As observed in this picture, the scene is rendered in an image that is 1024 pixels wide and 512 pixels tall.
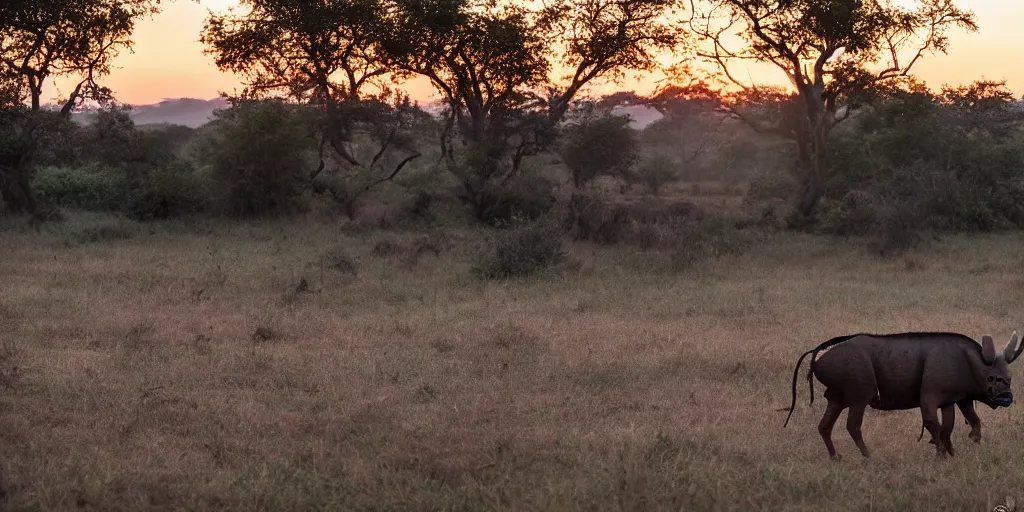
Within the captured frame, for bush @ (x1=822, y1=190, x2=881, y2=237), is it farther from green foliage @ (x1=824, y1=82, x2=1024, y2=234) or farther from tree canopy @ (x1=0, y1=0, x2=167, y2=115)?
tree canopy @ (x1=0, y1=0, x2=167, y2=115)

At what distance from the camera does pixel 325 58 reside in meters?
32.1

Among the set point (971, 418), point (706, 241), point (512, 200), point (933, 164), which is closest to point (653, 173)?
point (512, 200)

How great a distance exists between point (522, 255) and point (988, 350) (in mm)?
11062

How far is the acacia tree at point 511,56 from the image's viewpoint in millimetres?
29766

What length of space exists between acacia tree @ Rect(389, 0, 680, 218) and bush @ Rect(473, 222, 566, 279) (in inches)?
448

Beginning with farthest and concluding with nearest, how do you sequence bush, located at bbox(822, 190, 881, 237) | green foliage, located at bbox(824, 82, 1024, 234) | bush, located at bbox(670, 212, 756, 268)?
bush, located at bbox(822, 190, 881, 237) → green foliage, located at bbox(824, 82, 1024, 234) → bush, located at bbox(670, 212, 756, 268)

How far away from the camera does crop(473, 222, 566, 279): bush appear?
16453mm

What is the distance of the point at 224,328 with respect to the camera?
1129 cm

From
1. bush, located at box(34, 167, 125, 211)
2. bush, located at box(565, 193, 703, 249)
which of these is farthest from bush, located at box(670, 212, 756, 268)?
bush, located at box(34, 167, 125, 211)

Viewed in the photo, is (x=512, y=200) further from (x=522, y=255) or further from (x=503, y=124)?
(x=522, y=255)

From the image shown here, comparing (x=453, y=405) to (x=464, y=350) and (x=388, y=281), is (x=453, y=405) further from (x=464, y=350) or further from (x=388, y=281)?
(x=388, y=281)

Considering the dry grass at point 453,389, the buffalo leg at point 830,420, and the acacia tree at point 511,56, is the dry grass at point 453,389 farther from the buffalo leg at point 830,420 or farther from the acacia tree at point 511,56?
the acacia tree at point 511,56

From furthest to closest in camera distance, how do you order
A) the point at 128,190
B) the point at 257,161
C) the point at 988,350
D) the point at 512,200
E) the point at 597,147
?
the point at 597,147
the point at 512,200
the point at 128,190
the point at 257,161
the point at 988,350

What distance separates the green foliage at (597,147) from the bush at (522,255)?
14642 mm
